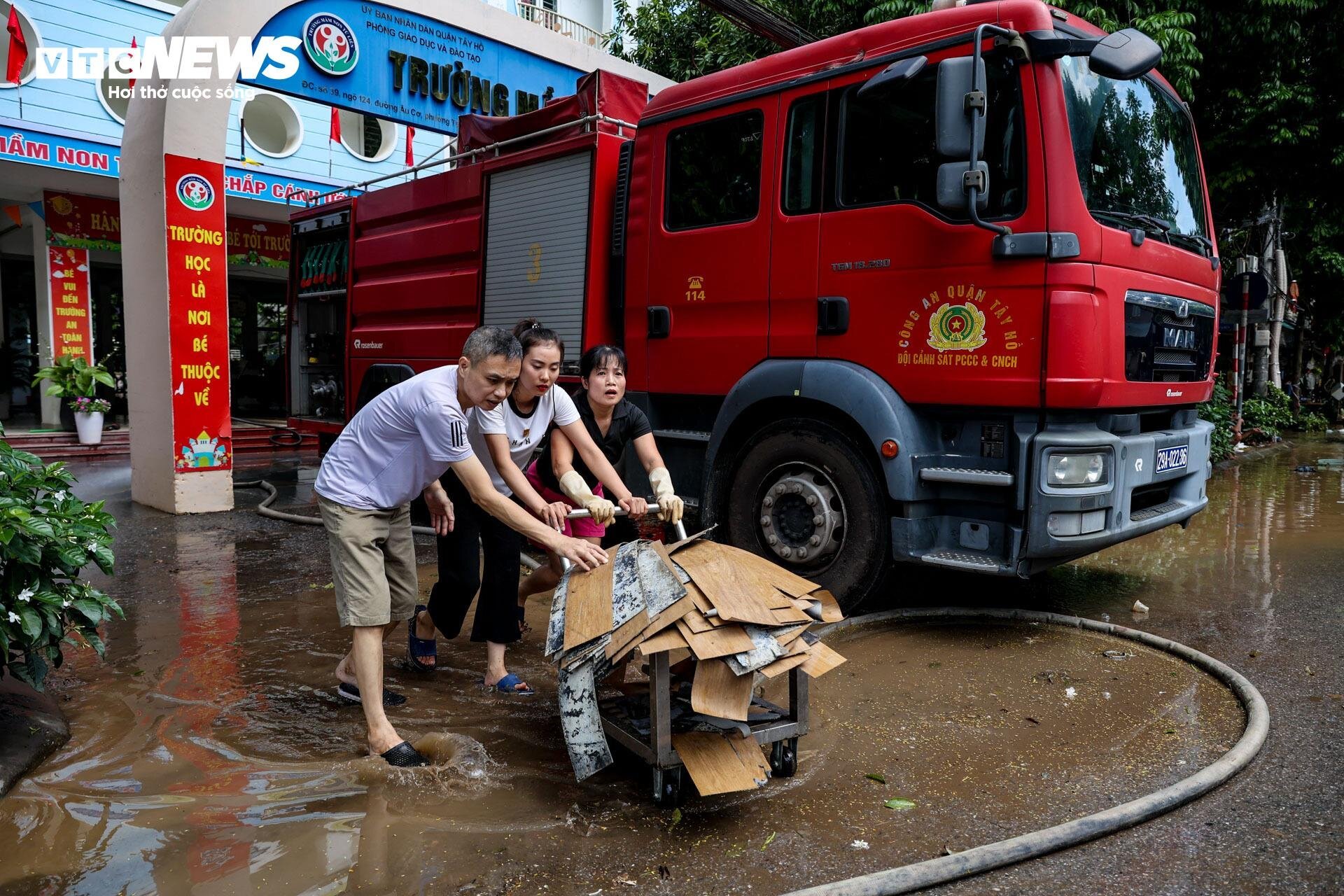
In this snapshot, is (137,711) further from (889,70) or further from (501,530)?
(889,70)

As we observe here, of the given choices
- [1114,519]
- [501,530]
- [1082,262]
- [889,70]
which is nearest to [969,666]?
[1114,519]

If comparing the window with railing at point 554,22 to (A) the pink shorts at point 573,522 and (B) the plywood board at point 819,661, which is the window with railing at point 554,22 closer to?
(A) the pink shorts at point 573,522

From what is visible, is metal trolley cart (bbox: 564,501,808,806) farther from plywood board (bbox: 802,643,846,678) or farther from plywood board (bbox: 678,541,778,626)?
plywood board (bbox: 678,541,778,626)

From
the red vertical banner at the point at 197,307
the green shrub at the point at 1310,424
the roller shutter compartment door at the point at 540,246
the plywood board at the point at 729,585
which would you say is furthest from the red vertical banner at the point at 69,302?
the green shrub at the point at 1310,424

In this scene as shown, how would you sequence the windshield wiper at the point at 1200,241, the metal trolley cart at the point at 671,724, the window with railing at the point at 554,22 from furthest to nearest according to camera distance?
the window with railing at the point at 554,22, the windshield wiper at the point at 1200,241, the metal trolley cart at the point at 671,724

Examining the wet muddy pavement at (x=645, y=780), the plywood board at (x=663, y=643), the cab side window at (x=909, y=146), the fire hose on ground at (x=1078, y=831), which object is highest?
the cab side window at (x=909, y=146)

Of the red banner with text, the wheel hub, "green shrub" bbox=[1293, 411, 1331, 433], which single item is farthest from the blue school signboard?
"green shrub" bbox=[1293, 411, 1331, 433]

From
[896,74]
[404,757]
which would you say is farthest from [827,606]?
[896,74]

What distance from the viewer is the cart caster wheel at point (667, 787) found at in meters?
2.79

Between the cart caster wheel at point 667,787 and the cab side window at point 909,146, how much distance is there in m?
2.86

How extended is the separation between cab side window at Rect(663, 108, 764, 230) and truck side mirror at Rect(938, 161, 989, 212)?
127 centimetres

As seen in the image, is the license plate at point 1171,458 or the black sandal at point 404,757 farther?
the license plate at point 1171,458

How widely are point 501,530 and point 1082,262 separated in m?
2.80

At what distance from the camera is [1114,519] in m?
4.34
